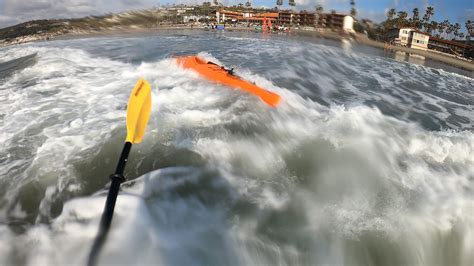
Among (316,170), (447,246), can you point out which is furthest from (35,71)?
(447,246)

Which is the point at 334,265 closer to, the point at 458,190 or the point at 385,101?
the point at 458,190

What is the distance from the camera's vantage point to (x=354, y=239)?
171 inches

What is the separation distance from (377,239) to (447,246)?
110 cm

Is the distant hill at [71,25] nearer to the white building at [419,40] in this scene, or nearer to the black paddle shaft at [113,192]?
the black paddle shaft at [113,192]

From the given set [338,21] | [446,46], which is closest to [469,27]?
[446,46]

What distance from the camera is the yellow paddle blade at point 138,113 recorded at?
119 inches

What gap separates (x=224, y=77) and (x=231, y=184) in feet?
19.5

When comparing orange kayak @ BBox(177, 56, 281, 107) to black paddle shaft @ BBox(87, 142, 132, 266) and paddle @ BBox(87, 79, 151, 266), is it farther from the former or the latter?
black paddle shaft @ BBox(87, 142, 132, 266)

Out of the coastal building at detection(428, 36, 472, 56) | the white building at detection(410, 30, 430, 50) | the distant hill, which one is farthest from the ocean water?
the coastal building at detection(428, 36, 472, 56)

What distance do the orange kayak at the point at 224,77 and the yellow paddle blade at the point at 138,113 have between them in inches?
233

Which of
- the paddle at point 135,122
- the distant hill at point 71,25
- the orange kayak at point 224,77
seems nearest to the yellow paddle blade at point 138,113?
the paddle at point 135,122

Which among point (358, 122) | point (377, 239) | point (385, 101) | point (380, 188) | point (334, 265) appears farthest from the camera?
point (385, 101)

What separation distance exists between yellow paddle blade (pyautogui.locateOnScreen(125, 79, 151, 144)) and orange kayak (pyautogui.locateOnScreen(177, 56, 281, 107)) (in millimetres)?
5914

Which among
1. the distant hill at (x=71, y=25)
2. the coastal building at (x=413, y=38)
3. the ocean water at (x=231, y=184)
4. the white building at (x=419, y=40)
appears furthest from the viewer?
the white building at (x=419, y=40)
